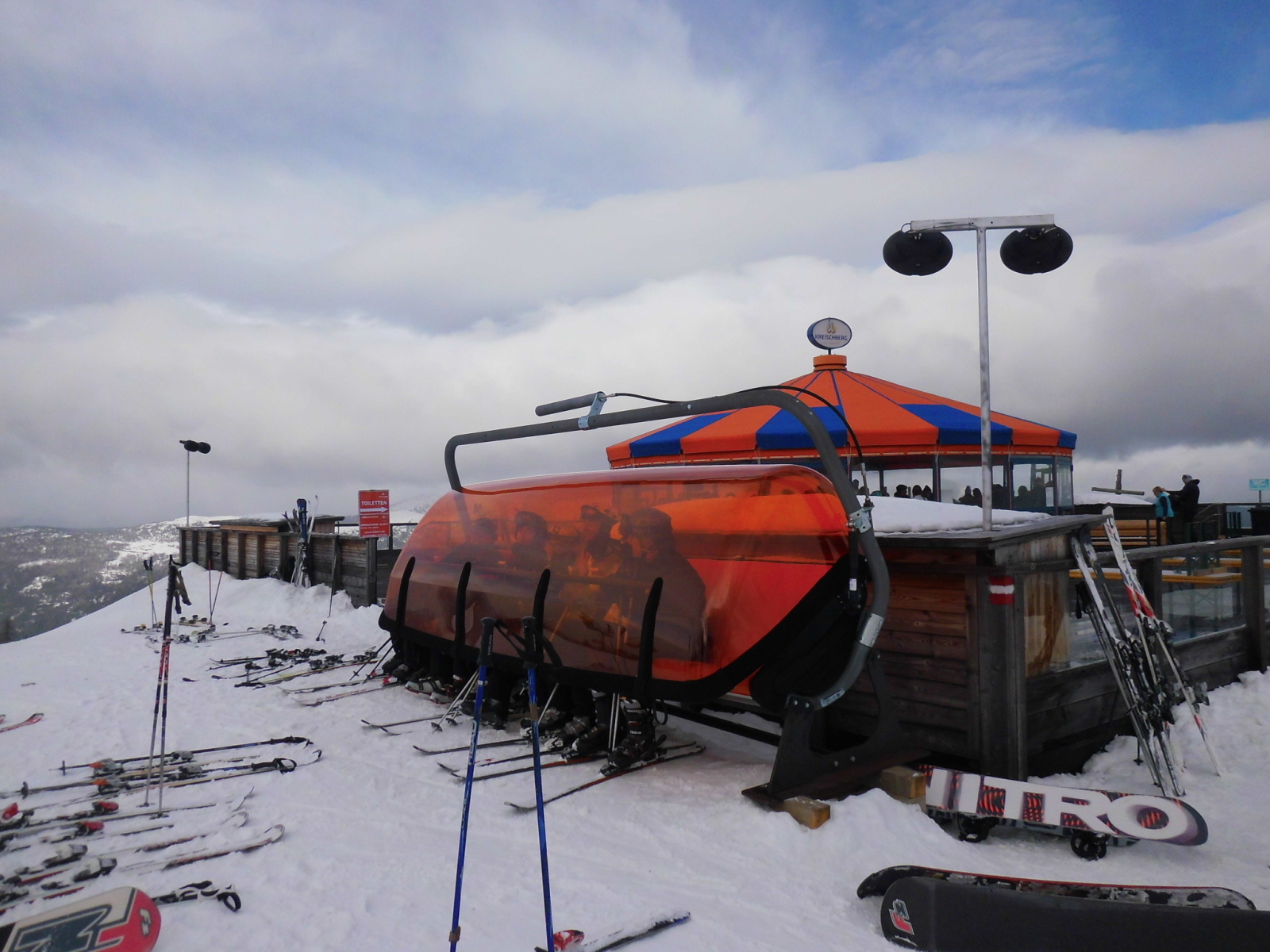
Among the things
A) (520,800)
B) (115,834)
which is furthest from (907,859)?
(115,834)

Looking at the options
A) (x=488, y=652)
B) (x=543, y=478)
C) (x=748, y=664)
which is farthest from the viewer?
(x=543, y=478)

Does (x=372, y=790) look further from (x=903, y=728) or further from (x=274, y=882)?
(x=903, y=728)

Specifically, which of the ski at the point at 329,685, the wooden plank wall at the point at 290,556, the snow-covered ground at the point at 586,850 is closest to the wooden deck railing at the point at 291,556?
the wooden plank wall at the point at 290,556

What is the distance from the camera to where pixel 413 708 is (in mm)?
7320

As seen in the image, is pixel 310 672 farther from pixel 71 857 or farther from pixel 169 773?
pixel 71 857

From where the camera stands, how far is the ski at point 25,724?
6961mm

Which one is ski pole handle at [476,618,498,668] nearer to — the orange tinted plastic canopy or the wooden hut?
the orange tinted plastic canopy

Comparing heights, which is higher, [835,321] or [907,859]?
[835,321]

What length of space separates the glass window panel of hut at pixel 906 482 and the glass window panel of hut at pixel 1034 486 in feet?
6.11

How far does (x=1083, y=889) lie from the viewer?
3.51 m

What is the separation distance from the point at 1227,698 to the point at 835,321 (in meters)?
10.5

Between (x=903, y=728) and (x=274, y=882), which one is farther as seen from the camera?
(x=903, y=728)

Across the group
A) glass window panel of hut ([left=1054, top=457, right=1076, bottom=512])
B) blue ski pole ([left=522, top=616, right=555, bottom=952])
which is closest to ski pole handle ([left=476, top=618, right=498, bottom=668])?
blue ski pole ([left=522, top=616, right=555, bottom=952])

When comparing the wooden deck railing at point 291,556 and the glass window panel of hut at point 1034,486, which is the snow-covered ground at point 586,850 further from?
the glass window panel of hut at point 1034,486
